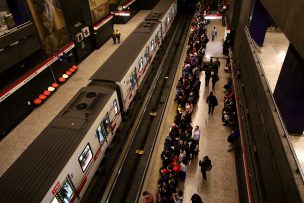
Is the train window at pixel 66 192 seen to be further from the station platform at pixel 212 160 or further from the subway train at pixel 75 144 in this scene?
the station platform at pixel 212 160

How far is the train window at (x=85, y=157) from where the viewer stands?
303 inches

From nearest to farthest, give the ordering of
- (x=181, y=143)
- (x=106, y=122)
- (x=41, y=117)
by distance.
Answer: (x=106, y=122) → (x=181, y=143) → (x=41, y=117)

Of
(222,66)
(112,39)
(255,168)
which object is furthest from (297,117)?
(112,39)

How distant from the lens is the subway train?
6.11m

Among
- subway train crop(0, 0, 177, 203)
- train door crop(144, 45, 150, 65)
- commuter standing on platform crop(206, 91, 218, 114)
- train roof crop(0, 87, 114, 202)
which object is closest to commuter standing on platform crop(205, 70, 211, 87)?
commuter standing on platform crop(206, 91, 218, 114)

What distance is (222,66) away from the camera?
17.7 meters

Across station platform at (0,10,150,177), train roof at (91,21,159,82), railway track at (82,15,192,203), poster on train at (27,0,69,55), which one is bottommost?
railway track at (82,15,192,203)

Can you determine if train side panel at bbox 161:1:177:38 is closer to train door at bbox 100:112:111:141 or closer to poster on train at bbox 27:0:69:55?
poster on train at bbox 27:0:69:55

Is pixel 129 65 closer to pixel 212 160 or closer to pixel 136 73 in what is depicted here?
pixel 136 73

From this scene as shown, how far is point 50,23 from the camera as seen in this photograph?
→ 48.9 feet

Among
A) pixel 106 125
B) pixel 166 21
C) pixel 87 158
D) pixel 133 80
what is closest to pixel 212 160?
pixel 106 125

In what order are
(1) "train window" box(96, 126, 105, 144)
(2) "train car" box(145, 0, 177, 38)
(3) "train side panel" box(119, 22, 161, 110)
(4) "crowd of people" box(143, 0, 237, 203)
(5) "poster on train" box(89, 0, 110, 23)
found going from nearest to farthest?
(4) "crowd of people" box(143, 0, 237, 203)
(1) "train window" box(96, 126, 105, 144)
(3) "train side panel" box(119, 22, 161, 110)
(2) "train car" box(145, 0, 177, 38)
(5) "poster on train" box(89, 0, 110, 23)

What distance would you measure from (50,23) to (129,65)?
265 inches

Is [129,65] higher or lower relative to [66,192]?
higher
